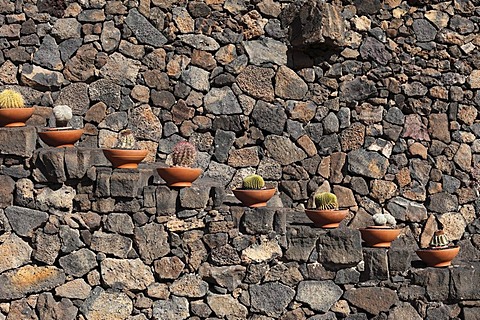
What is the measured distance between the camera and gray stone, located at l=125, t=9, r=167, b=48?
6324 millimetres

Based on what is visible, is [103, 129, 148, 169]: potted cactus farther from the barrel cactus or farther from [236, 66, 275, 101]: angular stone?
the barrel cactus

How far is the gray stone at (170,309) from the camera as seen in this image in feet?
15.7

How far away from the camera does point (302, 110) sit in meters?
6.50

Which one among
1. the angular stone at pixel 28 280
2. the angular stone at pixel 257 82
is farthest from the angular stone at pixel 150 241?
the angular stone at pixel 257 82

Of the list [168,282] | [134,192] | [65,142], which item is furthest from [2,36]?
[168,282]

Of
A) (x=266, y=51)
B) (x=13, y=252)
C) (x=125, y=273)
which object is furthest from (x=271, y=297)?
(x=266, y=51)

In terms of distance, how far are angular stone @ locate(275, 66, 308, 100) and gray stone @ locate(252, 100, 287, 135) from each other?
0.51ft

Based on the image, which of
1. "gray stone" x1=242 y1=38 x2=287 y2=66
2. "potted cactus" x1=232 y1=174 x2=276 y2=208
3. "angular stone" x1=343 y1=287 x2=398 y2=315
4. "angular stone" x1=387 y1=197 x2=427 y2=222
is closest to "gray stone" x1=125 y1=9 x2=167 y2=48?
"gray stone" x1=242 y1=38 x2=287 y2=66

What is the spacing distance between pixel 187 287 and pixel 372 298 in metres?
1.40

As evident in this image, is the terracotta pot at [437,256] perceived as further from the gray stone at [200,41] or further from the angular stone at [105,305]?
the gray stone at [200,41]

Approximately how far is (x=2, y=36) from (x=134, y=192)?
2.49 metres

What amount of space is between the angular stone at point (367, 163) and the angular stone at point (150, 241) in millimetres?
2442

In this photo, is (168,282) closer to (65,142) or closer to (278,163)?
(65,142)

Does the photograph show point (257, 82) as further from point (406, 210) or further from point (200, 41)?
point (406, 210)
